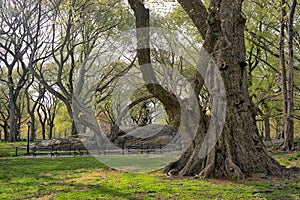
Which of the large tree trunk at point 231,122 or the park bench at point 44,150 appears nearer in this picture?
the large tree trunk at point 231,122

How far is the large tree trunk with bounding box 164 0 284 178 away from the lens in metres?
7.99

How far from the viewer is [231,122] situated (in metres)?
8.29

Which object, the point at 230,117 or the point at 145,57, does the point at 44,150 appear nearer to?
the point at 145,57

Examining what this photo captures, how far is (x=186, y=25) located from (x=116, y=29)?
510cm

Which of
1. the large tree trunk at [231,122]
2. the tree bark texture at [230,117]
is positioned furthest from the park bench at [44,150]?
the large tree trunk at [231,122]

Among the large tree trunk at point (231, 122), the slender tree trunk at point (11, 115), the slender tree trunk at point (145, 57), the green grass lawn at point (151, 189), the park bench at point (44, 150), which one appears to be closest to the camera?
the green grass lawn at point (151, 189)

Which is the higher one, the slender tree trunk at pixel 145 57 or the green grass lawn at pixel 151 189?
the slender tree trunk at pixel 145 57

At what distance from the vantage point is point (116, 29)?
73.4 ft

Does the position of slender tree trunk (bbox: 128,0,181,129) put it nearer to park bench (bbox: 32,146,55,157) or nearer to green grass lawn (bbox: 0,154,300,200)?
green grass lawn (bbox: 0,154,300,200)

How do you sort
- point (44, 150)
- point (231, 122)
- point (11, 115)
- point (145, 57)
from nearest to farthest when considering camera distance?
1. point (231, 122)
2. point (145, 57)
3. point (44, 150)
4. point (11, 115)

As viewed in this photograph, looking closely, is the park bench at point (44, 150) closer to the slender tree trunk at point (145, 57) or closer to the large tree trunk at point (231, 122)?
the slender tree trunk at point (145, 57)

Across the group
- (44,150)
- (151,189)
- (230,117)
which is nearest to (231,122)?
(230,117)

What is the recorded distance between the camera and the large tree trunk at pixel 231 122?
26.2 feet

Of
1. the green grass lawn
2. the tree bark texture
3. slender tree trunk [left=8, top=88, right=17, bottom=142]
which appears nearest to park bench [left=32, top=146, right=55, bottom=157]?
slender tree trunk [left=8, top=88, right=17, bottom=142]
